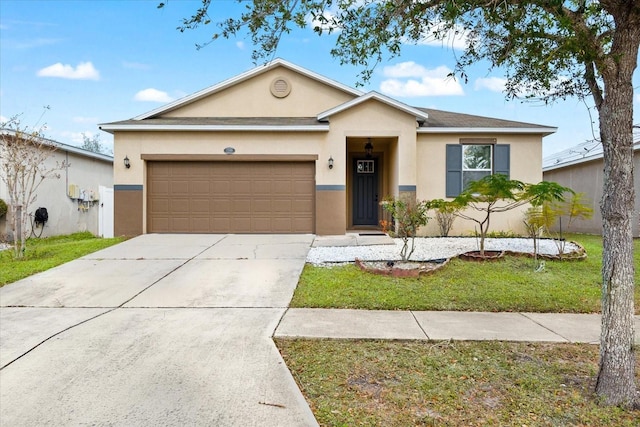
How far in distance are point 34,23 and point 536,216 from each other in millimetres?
17000

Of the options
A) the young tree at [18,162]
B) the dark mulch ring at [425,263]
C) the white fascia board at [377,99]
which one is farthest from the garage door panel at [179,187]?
the dark mulch ring at [425,263]

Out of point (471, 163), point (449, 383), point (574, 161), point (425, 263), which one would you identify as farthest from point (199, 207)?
point (574, 161)

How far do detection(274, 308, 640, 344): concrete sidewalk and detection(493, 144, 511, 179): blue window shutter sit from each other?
7.92 meters

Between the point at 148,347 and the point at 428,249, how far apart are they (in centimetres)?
721

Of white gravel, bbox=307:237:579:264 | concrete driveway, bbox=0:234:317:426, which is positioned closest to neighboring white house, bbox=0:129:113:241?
concrete driveway, bbox=0:234:317:426

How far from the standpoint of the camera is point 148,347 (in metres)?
4.16

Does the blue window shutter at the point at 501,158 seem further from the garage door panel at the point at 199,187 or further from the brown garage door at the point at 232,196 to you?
the garage door panel at the point at 199,187

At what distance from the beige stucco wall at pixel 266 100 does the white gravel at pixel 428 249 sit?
560 centimetres

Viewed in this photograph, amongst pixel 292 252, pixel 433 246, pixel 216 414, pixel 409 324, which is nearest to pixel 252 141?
pixel 292 252

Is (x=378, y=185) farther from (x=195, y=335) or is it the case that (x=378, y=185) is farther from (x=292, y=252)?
(x=195, y=335)

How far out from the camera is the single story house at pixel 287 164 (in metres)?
12.1

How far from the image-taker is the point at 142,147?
1220cm

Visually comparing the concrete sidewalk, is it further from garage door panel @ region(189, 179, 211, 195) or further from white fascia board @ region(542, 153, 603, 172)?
white fascia board @ region(542, 153, 603, 172)

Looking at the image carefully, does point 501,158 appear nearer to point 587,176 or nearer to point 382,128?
point 382,128
